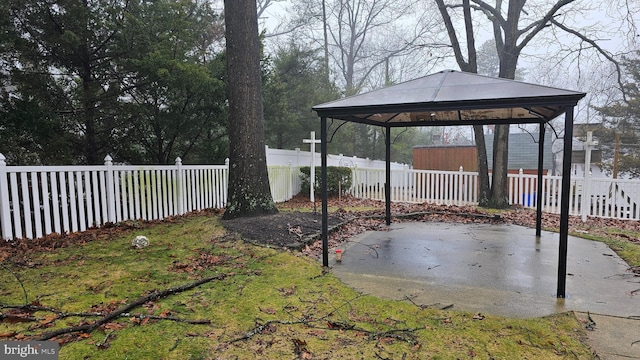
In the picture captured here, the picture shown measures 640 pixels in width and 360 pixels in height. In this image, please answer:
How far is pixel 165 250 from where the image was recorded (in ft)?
14.8

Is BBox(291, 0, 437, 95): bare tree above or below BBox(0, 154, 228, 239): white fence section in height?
above

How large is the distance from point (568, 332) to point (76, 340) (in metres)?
3.42

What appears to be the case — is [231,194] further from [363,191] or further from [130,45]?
[363,191]

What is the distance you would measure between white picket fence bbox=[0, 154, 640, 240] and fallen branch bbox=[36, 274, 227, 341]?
9.19 feet

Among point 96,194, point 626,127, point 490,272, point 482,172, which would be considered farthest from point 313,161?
point 626,127

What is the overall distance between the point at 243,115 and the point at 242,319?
4.06m

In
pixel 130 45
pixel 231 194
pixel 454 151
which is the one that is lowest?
pixel 231 194

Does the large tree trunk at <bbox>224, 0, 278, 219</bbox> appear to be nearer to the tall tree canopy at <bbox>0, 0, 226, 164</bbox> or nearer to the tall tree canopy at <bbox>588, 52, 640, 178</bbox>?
the tall tree canopy at <bbox>0, 0, 226, 164</bbox>

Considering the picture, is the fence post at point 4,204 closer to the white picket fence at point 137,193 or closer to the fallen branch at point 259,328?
the white picket fence at point 137,193

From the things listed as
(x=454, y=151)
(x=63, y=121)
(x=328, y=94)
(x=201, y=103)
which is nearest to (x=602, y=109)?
(x=454, y=151)

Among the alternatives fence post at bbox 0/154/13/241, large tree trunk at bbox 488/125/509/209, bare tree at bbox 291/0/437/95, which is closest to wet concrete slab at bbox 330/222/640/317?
large tree trunk at bbox 488/125/509/209

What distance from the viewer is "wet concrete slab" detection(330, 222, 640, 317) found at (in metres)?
3.09

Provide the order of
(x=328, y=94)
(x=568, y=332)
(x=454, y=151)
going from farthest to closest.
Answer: (x=454, y=151) → (x=328, y=94) → (x=568, y=332)

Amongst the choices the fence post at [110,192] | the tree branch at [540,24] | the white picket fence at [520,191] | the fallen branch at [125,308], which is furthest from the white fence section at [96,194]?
the tree branch at [540,24]
